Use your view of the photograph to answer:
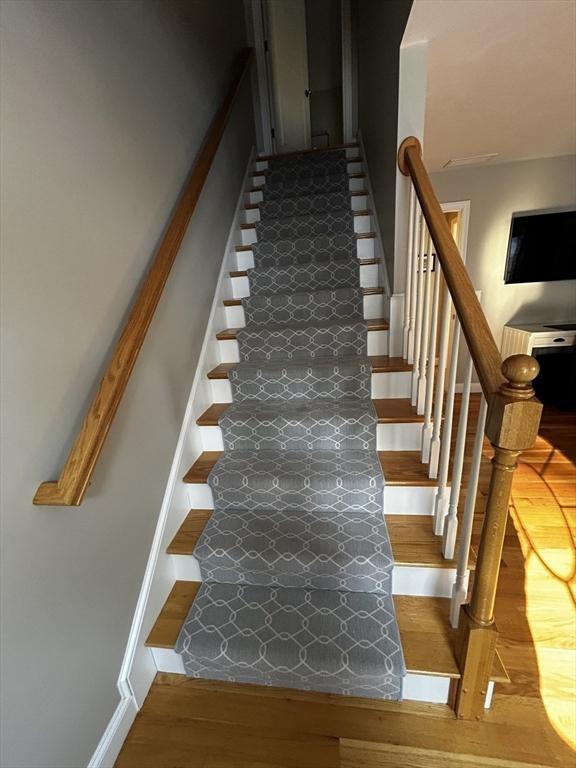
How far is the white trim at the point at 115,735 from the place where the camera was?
3.01 ft

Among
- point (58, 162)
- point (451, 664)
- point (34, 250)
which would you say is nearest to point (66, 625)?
point (34, 250)

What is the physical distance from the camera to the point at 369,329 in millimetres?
1755

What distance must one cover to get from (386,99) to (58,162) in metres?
1.56

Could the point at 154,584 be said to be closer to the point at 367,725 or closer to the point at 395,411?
the point at 367,725

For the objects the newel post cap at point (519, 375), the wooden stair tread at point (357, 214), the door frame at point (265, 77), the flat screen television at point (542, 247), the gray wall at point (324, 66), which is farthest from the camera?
the gray wall at point (324, 66)

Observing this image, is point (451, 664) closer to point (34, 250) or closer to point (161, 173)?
point (34, 250)

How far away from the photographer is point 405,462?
4.53 feet

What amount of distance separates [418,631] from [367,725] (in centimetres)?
29

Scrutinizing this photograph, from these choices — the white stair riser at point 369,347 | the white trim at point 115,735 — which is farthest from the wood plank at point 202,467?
the white trim at point 115,735

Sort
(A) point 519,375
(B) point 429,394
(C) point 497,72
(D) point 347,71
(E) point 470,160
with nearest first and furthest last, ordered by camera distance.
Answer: (A) point 519,375
(B) point 429,394
(C) point 497,72
(E) point 470,160
(D) point 347,71

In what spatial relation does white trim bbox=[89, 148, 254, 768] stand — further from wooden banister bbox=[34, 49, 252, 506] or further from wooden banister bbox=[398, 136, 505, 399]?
wooden banister bbox=[398, 136, 505, 399]

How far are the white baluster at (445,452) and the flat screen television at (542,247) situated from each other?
2.84 meters

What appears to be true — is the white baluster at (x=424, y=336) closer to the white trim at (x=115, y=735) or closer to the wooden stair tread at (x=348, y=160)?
the white trim at (x=115, y=735)

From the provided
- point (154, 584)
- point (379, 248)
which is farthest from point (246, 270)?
point (154, 584)
